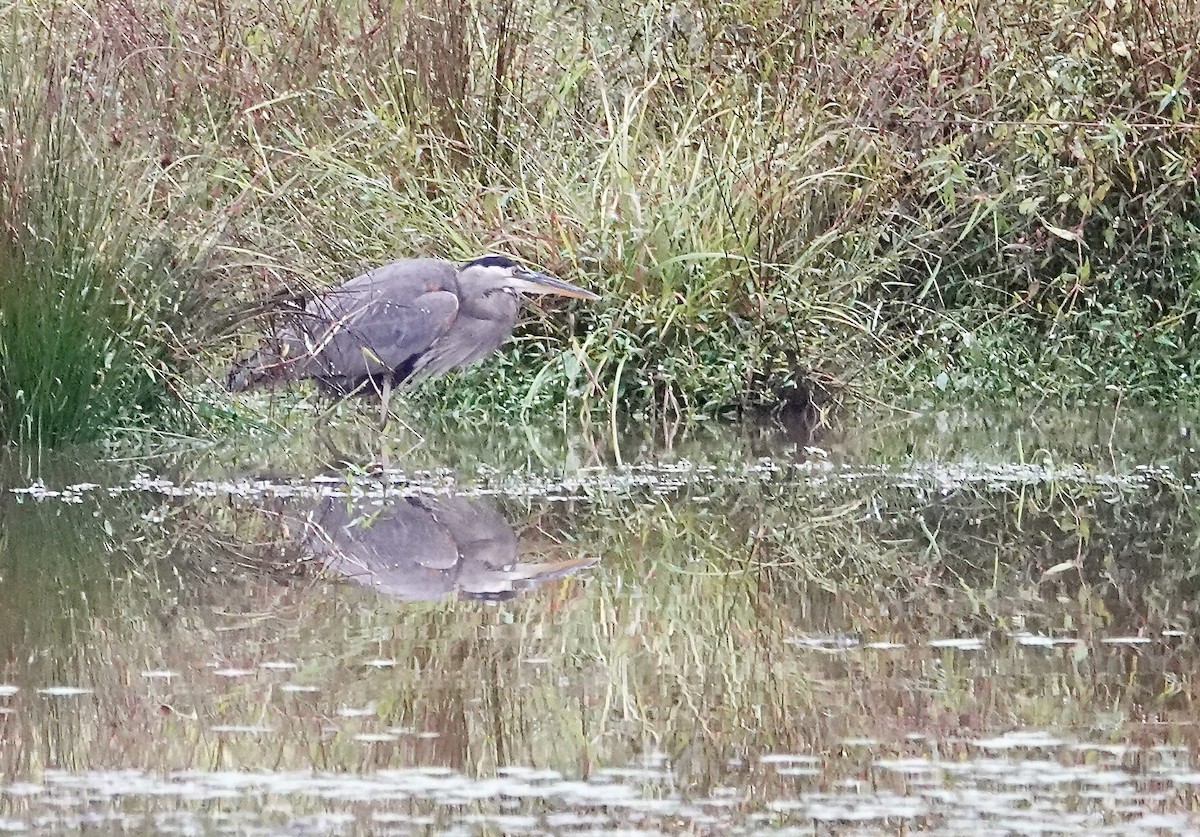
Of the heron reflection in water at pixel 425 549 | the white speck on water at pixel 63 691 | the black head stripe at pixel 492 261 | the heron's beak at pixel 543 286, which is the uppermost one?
the black head stripe at pixel 492 261

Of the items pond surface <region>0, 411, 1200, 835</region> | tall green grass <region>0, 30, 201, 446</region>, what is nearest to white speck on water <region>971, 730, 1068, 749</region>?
pond surface <region>0, 411, 1200, 835</region>

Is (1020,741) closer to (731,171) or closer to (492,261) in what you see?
(492,261)

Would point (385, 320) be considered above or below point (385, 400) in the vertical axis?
above

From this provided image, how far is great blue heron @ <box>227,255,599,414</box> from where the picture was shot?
6.75 meters

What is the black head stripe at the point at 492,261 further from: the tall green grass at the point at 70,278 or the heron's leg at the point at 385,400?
the tall green grass at the point at 70,278

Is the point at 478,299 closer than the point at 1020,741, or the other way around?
the point at 1020,741

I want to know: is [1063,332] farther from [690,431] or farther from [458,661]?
[458,661]

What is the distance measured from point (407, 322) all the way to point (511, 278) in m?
0.37

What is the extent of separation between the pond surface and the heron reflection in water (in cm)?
1

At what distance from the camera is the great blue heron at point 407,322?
6.75m

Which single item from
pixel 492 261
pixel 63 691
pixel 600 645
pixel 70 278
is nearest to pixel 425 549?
pixel 600 645

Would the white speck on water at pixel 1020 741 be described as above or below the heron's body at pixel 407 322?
below

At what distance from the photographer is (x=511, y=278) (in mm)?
6973

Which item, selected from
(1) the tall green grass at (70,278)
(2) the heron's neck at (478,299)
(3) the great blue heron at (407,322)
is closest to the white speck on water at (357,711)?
(1) the tall green grass at (70,278)
